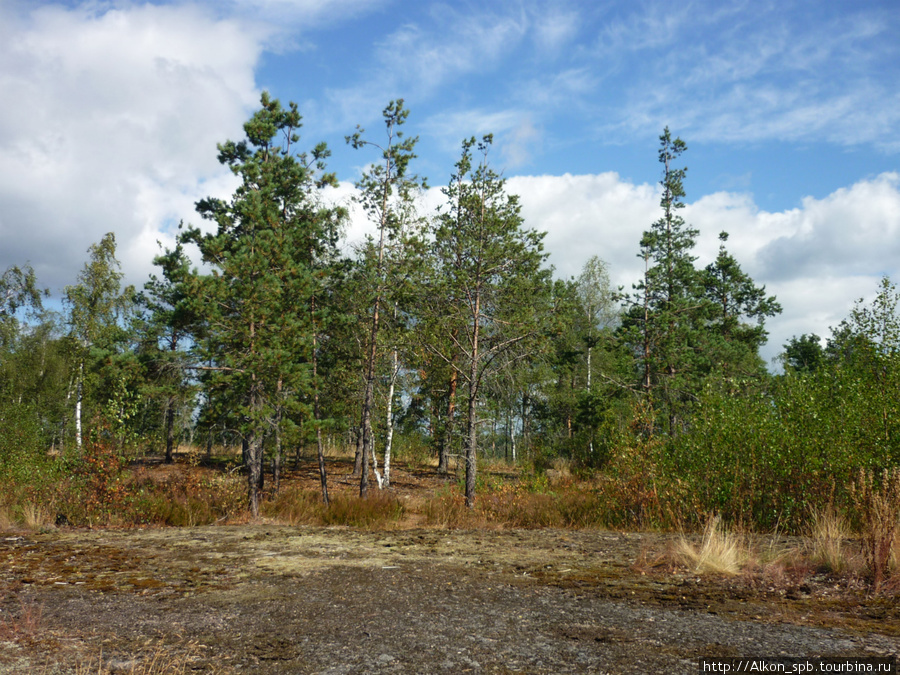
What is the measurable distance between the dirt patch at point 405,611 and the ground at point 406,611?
0.8 inches

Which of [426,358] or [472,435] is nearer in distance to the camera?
[472,435]

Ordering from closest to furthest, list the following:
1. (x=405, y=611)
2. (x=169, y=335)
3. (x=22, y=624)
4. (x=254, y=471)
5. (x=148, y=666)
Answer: (x=148, y=666)
(x=22, y=624)
(x=405, y=611)
(x=254, y=471)
(x=169, y=335)

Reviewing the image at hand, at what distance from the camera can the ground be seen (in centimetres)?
382

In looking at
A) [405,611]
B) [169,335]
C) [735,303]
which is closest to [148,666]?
[405,611]

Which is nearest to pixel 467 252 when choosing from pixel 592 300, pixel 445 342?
pixel 445 342

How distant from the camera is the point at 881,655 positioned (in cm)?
371

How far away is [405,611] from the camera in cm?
496

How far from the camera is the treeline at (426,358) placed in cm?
996

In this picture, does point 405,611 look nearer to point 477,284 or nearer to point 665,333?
point 477,284

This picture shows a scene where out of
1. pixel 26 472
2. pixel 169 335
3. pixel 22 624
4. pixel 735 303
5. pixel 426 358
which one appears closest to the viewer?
pixel 22 624

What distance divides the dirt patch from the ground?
0.02 m

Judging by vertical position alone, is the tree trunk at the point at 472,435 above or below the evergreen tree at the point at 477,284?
below

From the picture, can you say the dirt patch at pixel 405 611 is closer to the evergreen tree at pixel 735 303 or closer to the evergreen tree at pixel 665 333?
the evergreen tree at pixel 665 333

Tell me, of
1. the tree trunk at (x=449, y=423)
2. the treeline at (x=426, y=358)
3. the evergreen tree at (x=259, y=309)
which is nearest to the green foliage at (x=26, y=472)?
the treeline at (x=426, y=358)
